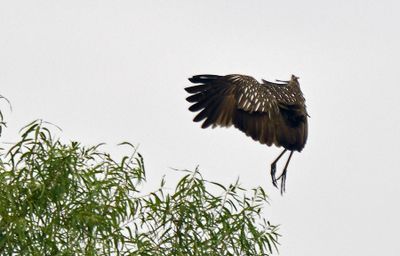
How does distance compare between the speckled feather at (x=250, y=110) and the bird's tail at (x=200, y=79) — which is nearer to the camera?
the speckled feather at (x=250, y=110)

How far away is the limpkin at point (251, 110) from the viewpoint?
14.9 m

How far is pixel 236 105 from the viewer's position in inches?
591

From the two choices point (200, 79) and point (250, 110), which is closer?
point (250, 110)

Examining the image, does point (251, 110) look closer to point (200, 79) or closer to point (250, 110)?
point (250, 110)

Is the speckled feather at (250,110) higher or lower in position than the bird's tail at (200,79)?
lower

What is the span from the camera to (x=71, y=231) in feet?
33.6

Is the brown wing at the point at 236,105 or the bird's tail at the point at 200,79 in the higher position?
the bird's tail at the point at 200,79

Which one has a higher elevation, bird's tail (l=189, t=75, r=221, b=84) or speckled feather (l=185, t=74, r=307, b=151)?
bird's tail (l=189, t=75, r=221, b=84)

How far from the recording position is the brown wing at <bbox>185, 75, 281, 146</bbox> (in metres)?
14.9

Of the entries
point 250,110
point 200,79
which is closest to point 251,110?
point 250,110

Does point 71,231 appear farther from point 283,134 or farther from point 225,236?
point 283,134

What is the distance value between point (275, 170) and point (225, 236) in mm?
4607

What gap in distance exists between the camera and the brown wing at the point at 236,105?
1492 centimetres

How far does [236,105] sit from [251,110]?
0.18 metres
